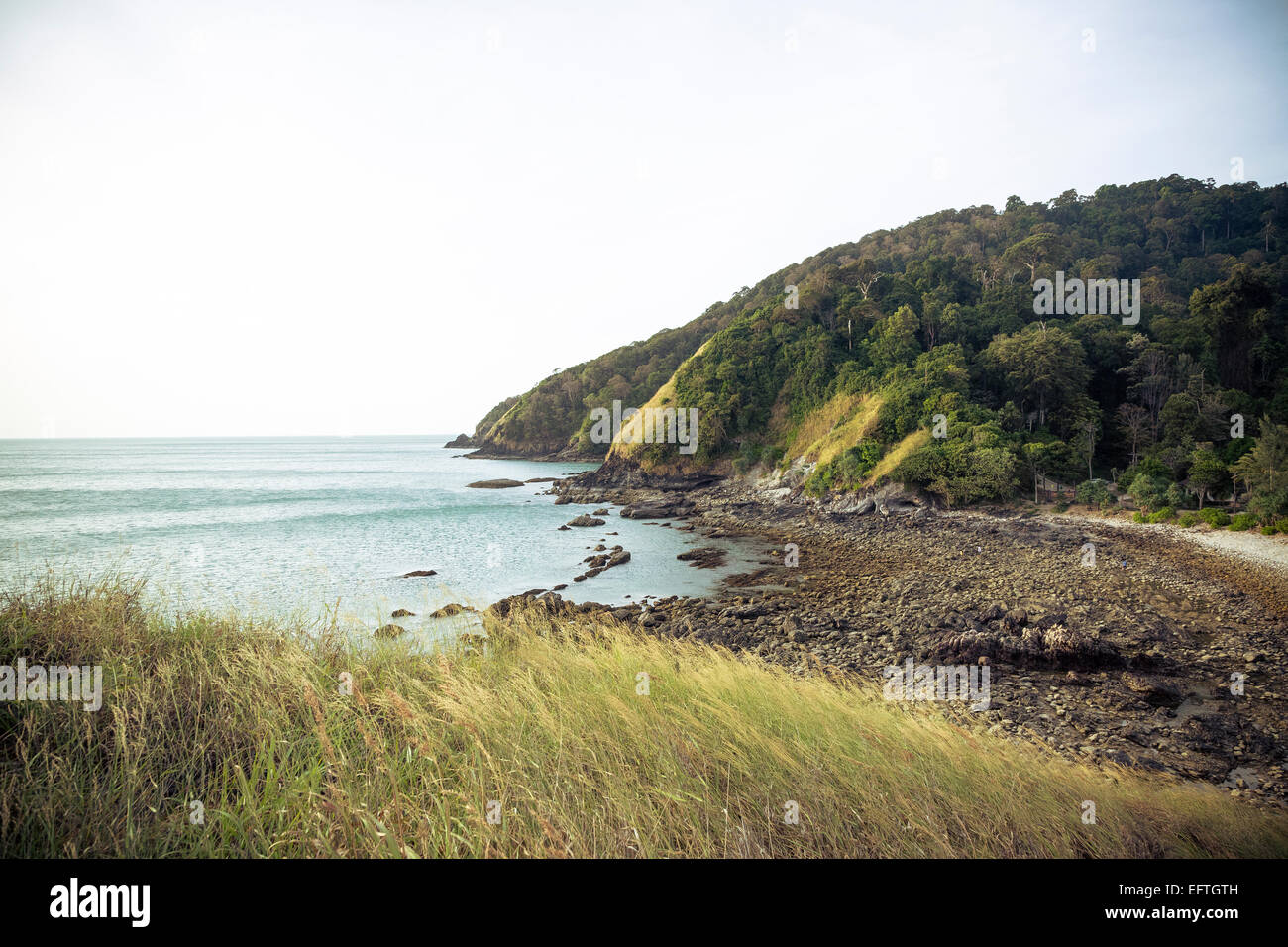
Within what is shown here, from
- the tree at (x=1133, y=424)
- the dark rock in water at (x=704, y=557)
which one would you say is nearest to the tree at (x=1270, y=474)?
the tree at (x=1133, y=424)

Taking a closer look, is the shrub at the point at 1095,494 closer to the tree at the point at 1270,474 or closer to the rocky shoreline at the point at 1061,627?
the rocky shoreline at the point at 1061,627

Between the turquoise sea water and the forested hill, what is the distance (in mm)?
16435

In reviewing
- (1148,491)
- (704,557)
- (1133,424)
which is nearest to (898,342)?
(1133,424)

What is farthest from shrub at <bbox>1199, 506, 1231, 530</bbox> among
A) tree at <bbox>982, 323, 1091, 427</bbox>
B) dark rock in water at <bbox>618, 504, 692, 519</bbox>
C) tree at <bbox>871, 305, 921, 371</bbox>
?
dark rock in water at <bbox>618, 504, 692, 519</bbox>

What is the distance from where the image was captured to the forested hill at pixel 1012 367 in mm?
30781

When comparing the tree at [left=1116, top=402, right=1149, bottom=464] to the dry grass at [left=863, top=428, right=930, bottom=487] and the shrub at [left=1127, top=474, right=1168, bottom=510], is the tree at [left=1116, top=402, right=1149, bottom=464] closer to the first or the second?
the shrub at [left=1127, top=474, right=1168, bottom=510]

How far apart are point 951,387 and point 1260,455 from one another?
19.7m

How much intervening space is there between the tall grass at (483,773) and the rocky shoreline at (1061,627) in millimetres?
4411

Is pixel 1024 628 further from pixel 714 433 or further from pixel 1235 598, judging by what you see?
pixel 714 433

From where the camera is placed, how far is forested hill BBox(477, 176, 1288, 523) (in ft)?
101

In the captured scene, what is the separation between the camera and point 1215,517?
20203mm

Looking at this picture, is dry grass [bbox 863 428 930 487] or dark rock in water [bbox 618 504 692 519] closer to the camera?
dry grass [bbox 863 428 930 487]

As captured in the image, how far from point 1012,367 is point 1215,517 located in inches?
843

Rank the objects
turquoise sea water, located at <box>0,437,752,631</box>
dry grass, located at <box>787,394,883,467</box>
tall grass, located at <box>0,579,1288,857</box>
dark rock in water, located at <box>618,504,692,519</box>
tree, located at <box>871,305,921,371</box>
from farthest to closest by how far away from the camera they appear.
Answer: tree, located at <box>871,305,921,371</box>, dry grass, located at <box>787,394,883,467</box>, dark rock in water, located at <box>618,504,692,519</box>, turquoise sea water, located at <box>0,437,752,631</box>, tall grass, located at <box>0,579,1288,857</box>
